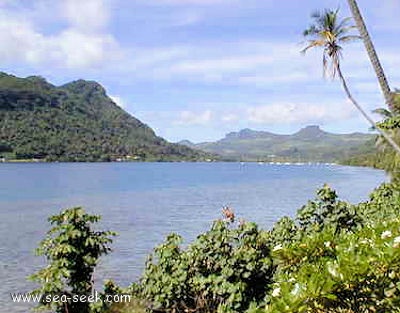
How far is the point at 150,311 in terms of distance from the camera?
7375 millimetres

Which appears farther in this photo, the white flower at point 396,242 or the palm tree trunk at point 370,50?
the palm tree trunk at point 370,50

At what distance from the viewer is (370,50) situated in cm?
1407

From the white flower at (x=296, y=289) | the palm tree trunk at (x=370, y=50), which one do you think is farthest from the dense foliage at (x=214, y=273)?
the palm tree trunk at (x=370, y=50)

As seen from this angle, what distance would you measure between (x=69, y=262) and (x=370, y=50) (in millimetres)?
10164

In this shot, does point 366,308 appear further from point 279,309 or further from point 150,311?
point 150,311

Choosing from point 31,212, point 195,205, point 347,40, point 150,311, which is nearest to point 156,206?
point 195,205

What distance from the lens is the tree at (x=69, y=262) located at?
6.78 meters

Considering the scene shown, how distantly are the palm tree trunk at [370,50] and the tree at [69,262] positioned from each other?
31.2 ft

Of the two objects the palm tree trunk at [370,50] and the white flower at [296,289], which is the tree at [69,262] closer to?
the white flower at [296,289]

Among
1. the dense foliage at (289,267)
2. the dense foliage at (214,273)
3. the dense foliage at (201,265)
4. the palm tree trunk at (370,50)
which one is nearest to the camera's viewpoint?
the dense foliage at (289,267)

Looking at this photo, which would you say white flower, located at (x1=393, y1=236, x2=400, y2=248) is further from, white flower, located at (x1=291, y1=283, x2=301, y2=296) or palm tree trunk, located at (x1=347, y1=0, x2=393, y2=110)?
palm tree trunk, located at (x1=347, y1=0, x2=393, y2=110)

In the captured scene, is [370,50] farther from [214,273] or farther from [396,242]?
[396,242]

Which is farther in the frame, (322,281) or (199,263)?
(199,263)

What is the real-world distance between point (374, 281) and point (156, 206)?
136ft
